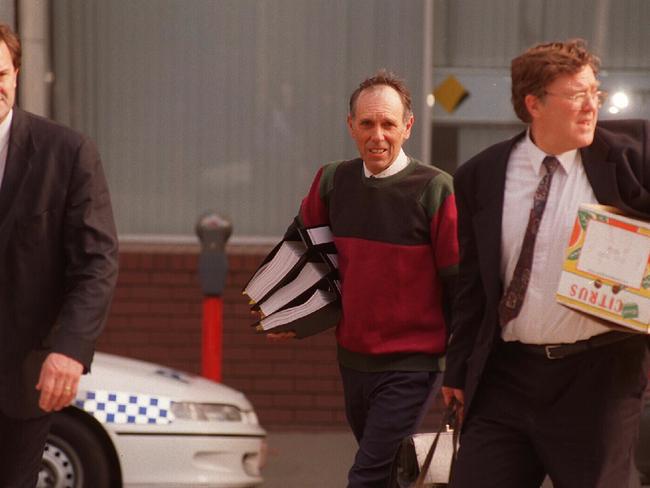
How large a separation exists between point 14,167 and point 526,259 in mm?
1436

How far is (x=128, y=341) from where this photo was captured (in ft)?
29.6

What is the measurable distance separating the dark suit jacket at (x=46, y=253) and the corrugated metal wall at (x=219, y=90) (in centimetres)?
509

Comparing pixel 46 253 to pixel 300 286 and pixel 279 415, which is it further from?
pixel 279 415

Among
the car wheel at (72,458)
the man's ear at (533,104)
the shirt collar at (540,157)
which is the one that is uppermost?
the man's ear at (533,104)

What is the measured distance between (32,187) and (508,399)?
1428 millimetres

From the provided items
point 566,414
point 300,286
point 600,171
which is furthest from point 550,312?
point 300,286

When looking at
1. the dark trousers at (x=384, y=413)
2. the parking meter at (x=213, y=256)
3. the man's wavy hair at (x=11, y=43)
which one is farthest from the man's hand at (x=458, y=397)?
the parking meter at (x=213, y=256)

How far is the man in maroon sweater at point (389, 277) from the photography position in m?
5.00

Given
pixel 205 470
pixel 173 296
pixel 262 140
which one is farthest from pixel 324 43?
pixel 205 470

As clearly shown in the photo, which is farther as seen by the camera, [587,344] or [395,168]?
[395,168]

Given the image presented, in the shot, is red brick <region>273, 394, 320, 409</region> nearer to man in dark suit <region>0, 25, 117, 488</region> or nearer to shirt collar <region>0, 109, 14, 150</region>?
man in dark suit <region>0, 25, 117, 488</region>

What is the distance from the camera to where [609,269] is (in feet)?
12.5

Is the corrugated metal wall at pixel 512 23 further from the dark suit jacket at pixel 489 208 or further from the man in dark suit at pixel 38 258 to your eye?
the man in dark suit at pixel 38 258

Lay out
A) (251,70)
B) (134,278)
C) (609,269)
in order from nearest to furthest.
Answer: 1. (609,269)
2. (134,278)
3. (251,70)
